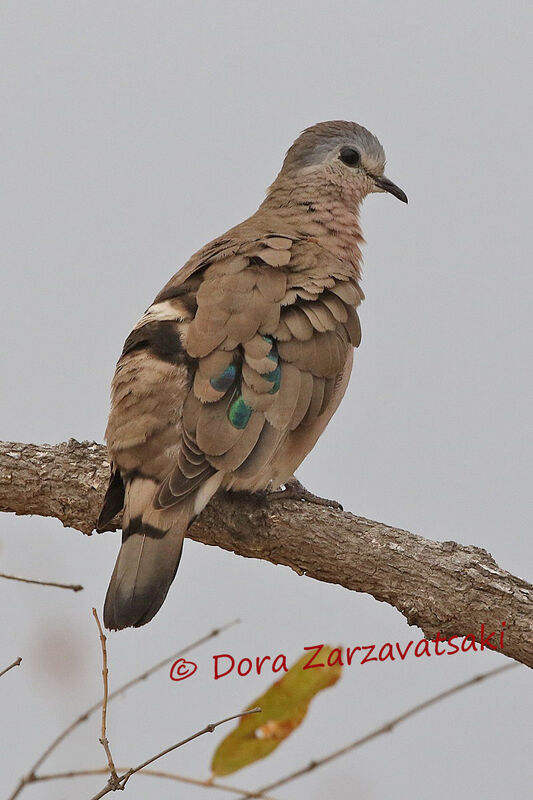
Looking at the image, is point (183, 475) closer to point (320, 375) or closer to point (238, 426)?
point (238, 426)

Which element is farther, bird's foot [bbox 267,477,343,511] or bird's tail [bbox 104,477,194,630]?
bird's foot [bbox 267,477,343,511]

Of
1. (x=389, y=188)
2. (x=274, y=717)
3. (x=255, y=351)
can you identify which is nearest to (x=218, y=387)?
(x=255, y=351)

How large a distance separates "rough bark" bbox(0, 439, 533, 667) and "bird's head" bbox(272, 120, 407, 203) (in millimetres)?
1646

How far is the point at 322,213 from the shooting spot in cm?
443

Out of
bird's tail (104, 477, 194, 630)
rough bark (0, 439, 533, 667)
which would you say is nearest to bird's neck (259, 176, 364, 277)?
rough bark (0, 439, 533, 667)

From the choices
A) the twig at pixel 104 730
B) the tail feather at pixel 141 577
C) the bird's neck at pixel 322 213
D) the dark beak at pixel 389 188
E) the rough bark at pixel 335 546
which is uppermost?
the dark beak at pixel 389 188

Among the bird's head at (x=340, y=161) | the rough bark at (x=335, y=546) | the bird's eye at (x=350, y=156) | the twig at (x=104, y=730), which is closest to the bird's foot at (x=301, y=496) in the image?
the rough bark at (x=335, y=546)

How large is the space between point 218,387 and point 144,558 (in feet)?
1.90

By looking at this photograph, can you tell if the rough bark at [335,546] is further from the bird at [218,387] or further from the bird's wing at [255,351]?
the bird's wing at [255,351]

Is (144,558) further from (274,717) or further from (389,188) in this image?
(389,188)

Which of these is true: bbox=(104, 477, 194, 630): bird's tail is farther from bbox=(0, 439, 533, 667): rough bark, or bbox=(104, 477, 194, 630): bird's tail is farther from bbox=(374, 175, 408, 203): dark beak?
bbox=(374, 175, 408, 203): dark beak

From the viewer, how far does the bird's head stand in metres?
4.64

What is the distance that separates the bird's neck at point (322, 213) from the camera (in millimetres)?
4227

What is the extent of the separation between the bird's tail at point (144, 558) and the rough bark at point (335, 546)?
1.44 feet
